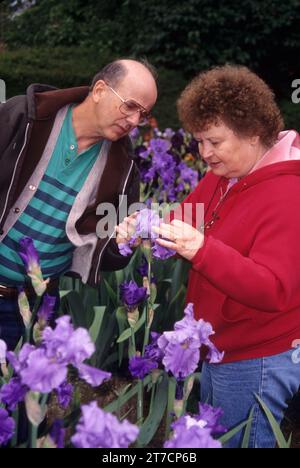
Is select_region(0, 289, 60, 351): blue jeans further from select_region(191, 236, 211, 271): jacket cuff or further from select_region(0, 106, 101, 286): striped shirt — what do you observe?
select_region(191, 236, 211, 271): jacket cuff

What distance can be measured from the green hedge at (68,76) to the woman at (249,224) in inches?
253

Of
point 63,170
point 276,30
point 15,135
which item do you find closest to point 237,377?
point 63,170

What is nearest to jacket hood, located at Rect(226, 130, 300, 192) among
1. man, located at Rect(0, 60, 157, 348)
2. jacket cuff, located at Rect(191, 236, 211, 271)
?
jacket cuff, located at Rect(191, 236, 211, 271)

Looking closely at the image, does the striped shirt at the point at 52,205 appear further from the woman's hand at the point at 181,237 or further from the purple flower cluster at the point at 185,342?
the purple flower cluster at the point at 185,342

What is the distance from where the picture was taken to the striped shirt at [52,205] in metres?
1.84

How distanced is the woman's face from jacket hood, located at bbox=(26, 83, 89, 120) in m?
0.44

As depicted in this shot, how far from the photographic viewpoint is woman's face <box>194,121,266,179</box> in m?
1.60

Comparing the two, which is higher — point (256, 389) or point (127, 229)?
point (127, 229)

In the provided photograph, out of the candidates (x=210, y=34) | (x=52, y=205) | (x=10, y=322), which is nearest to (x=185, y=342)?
(x=52, y=205)

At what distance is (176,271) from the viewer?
8.22ft

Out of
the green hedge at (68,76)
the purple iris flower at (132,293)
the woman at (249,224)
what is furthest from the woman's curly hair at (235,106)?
the green hedge at (68,76)

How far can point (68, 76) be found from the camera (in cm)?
812

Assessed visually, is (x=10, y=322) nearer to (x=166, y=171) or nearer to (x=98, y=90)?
(x=98, y=90)

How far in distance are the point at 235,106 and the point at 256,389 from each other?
0.73m
